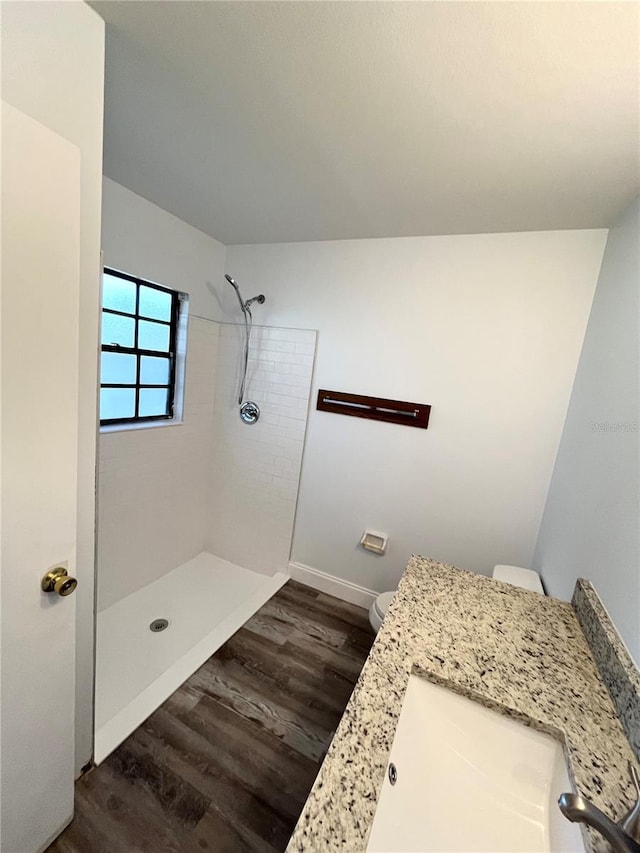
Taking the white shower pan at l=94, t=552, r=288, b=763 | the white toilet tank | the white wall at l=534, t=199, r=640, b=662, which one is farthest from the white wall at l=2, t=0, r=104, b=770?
the white toilet tank

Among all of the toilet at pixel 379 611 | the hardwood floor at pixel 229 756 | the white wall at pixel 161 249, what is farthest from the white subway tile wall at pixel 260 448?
the toilet at pixel 379 611

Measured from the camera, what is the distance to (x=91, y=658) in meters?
1.22

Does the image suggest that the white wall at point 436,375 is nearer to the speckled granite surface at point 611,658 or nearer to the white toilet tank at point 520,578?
the white toilet tank at point 520,578

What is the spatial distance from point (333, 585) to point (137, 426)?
5.77ft

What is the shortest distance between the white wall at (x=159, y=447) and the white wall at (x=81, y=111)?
941 mm

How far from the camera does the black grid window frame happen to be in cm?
199

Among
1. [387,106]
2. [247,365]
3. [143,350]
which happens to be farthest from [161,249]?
[387,106]

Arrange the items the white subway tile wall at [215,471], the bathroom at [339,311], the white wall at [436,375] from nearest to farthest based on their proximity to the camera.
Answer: the bathroom at [339,311] < the white wall at [436,375] < the white subway tile wall at [215,471]

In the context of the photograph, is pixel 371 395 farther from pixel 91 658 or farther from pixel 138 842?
pixel 138 842

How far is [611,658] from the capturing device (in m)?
0.89

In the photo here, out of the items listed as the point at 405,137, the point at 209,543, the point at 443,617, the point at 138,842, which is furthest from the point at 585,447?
the point at 209,543

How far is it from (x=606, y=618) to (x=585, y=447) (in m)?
0.67

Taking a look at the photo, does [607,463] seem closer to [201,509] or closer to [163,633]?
[163,633]

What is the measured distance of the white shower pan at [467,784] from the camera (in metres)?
0.63
